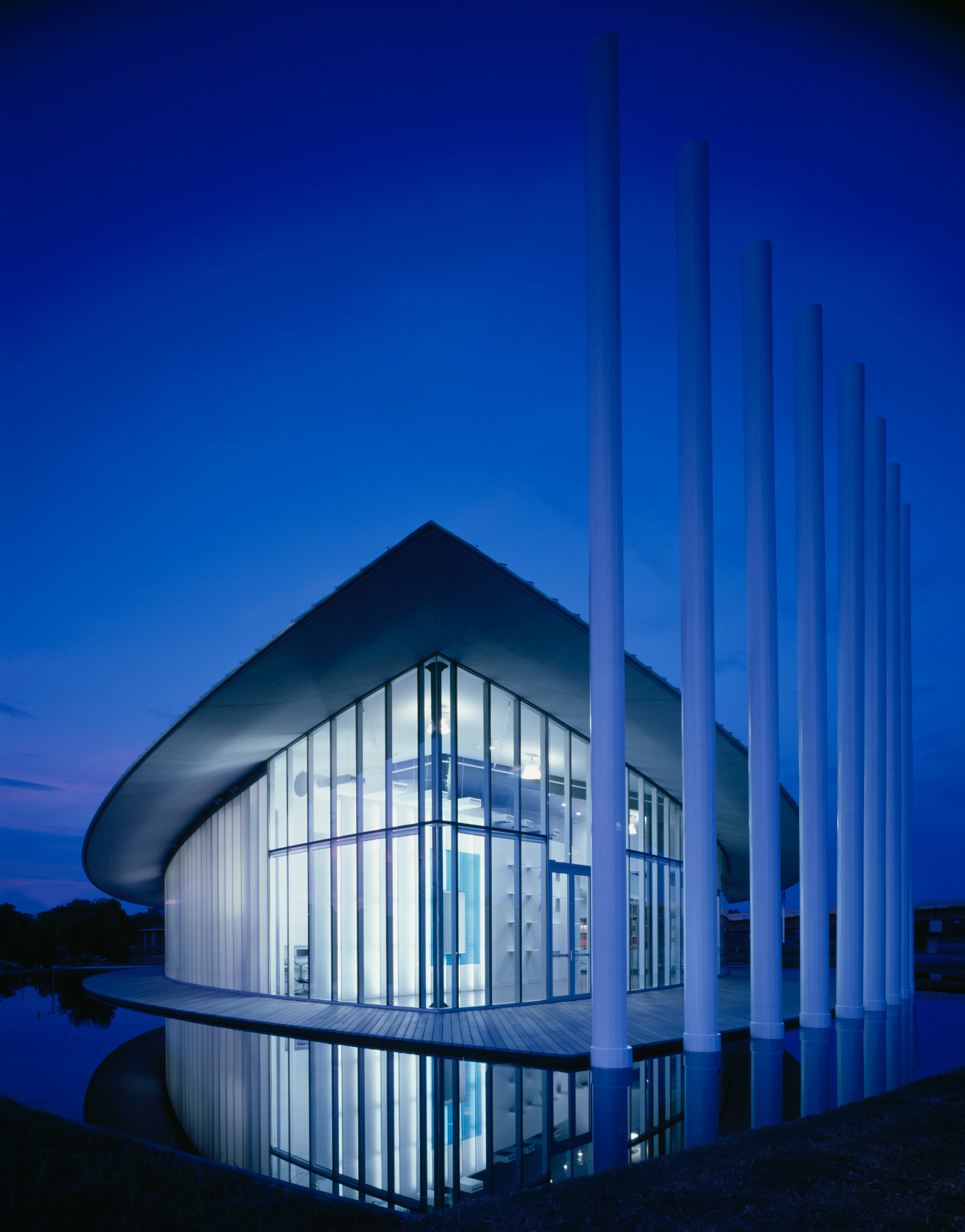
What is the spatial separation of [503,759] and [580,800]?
9.24 ft

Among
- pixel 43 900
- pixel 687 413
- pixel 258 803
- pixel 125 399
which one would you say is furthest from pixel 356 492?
pixel 687 413

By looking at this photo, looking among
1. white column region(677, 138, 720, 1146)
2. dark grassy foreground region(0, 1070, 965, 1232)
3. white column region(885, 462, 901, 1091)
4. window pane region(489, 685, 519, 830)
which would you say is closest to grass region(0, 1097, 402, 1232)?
dark grassy foreground region(0, 1070, 965, 1232)

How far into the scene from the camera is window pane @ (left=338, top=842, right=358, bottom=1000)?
688 inches

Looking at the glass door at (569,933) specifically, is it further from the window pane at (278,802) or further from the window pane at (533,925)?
the window pane at (278,802)

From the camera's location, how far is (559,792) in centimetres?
1881

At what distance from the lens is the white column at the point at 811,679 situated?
12906 mm

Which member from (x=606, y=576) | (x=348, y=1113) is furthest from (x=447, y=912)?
(x=606, y=576)

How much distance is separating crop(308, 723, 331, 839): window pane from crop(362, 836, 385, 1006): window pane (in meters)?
1.61

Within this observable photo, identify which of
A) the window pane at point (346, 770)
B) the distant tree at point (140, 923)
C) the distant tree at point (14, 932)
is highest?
the window pane at point (346, 770)

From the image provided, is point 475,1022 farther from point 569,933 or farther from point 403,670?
point 403,670

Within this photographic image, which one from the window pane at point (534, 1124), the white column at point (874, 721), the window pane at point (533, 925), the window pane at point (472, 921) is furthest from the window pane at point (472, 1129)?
the white column at point (874, 721)

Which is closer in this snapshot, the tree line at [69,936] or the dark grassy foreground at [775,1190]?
the dark grassy foreground at [775,1190]

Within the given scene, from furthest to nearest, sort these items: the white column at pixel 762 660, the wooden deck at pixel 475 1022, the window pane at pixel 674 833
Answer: the window pane at pixel 674 833, the white column at pixel 762 660, the wooden deck at pixel 475 1022

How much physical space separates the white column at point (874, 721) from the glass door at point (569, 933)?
17.6 feet
